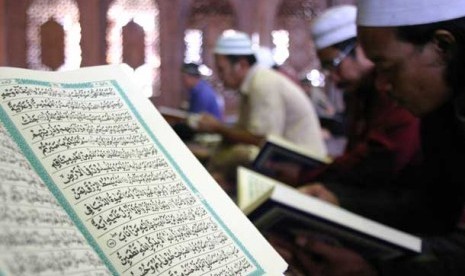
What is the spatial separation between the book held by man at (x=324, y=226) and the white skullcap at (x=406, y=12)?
38 cm

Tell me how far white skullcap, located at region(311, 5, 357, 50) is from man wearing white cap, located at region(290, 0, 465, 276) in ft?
2.87

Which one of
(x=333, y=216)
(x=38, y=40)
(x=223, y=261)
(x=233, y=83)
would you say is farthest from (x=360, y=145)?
(x=38, y=40)

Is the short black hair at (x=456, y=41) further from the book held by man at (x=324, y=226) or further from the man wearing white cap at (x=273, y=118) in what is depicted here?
the man wearing white cap at (x=273, y=118)

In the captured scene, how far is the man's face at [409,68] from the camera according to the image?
1188mm

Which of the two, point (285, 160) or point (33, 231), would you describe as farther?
point (285, 160)

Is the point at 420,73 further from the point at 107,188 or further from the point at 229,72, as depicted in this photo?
the point at 229,72

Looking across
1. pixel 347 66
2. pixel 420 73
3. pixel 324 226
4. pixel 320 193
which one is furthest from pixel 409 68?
pixel 347 66

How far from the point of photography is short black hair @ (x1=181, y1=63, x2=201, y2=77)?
5.72 m

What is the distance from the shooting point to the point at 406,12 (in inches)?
47.5

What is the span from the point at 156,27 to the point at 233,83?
114 inches

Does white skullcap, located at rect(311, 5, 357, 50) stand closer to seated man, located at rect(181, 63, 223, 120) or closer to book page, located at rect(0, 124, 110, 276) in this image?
book page, located at rect(0, 124, 110, 276)

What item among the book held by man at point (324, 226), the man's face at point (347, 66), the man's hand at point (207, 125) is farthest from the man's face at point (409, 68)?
the man's hand at point (207, 125)

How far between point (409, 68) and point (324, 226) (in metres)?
0.35

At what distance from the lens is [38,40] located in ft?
19.0
